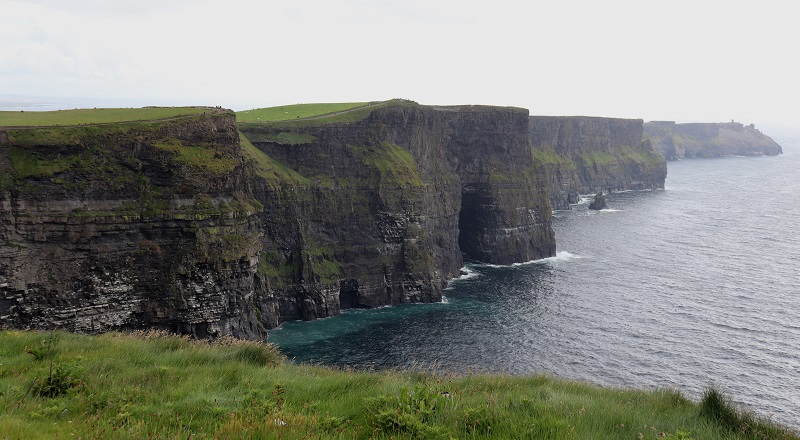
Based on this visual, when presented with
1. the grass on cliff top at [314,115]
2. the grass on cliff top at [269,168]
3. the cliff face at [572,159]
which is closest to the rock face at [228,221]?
the grass on cliff top at [269,168]

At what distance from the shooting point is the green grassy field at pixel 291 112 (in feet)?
279

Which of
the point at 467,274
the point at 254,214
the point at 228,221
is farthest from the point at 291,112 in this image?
the point at 228,221

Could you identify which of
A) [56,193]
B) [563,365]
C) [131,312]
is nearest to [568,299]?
[563,365]

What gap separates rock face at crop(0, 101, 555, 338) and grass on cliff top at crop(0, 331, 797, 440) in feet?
111

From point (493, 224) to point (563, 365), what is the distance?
45.2 meters

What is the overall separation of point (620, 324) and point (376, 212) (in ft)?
118

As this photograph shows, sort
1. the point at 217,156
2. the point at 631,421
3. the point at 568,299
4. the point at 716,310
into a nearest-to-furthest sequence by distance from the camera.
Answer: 1. the point at 631,421
2. the point at 217,156
3. the point at 716,310
4. the point at 568,299

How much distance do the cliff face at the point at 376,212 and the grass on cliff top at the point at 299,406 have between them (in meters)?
52.1

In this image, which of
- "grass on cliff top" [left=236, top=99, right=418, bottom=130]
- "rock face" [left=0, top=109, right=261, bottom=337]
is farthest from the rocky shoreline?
"grass on cliff top" [left=236, top=99, right=418, bottom=130]

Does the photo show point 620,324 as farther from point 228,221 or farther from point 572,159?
point 572,159

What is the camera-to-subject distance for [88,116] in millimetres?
54531

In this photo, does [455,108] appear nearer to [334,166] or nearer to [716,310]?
[334,166]

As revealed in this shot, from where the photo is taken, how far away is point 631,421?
436 inches

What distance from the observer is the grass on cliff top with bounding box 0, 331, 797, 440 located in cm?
955
